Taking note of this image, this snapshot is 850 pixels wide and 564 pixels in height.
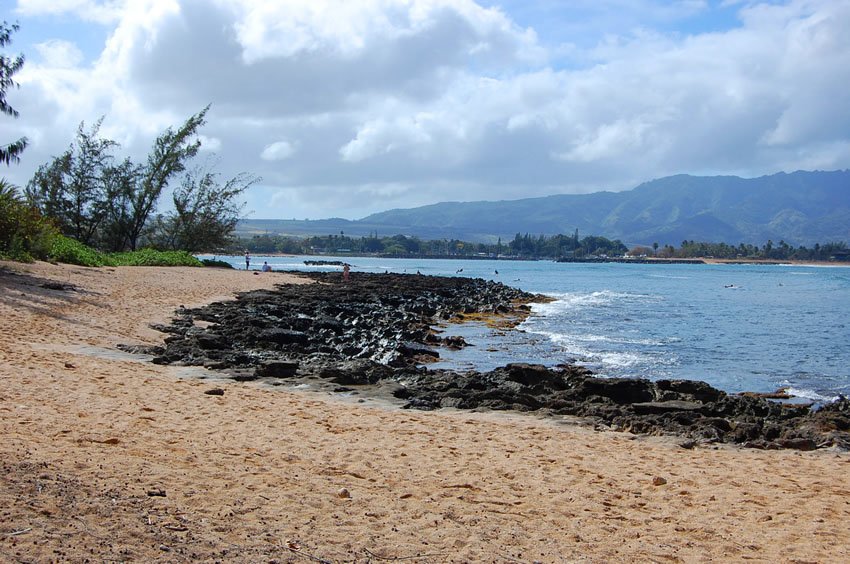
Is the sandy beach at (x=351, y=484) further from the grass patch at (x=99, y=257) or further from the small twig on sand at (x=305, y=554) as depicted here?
the grass patch at (x=99, y=257)

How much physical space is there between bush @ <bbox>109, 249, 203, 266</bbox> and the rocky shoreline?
1744 centimetres

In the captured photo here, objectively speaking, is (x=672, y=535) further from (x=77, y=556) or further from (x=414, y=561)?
(x=77, y=556)

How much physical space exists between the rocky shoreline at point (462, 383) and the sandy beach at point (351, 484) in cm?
82

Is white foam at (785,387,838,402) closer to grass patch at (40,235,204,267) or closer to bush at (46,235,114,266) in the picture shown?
grass patch at (40,235,204,267)

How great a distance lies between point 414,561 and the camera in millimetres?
4969

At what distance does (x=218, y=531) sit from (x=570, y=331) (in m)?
22.6

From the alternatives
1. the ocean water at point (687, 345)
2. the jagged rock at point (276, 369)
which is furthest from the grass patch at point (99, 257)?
the jagged rock at point (276, 369)

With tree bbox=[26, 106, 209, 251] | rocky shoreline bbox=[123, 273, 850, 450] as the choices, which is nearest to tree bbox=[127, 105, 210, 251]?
tree bbox=[26, 106, 209, 251]

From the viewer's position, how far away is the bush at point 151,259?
37.2m

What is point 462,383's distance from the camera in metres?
13.1

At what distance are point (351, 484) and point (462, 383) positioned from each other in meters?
6.57

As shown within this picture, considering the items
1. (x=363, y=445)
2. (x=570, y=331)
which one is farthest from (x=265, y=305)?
(x=363, y=445)

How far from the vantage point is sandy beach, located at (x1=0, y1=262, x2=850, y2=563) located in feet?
16.1

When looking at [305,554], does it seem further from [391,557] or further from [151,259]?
[151,259]
